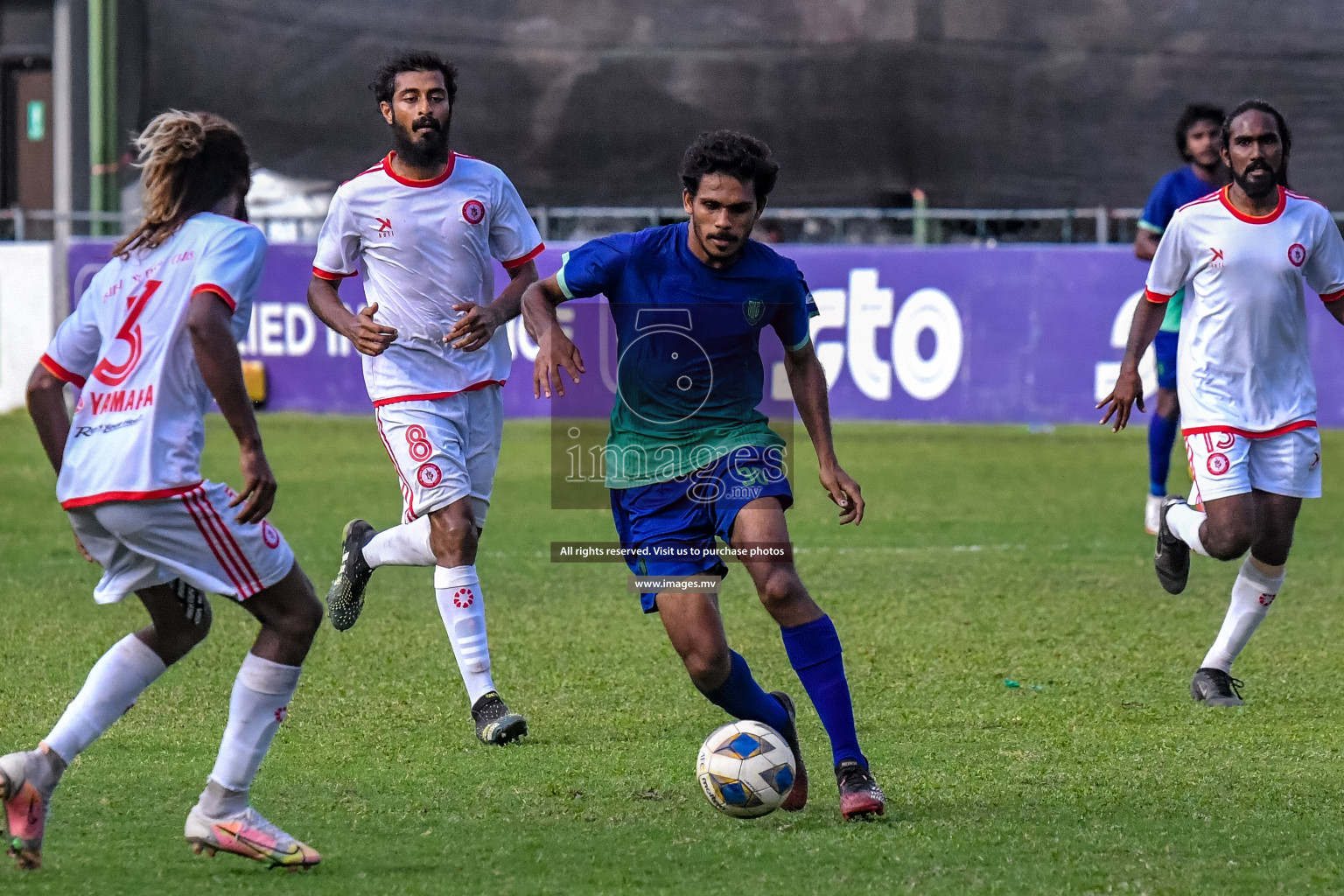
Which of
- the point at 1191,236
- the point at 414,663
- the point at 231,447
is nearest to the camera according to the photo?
the point at 1191,236

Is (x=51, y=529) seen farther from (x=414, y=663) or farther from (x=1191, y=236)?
(x=1191, y=236)

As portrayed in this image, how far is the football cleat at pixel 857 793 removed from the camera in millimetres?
4863

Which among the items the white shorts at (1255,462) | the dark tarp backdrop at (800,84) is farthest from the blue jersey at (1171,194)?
the dark tarp backdrop at (800,84)

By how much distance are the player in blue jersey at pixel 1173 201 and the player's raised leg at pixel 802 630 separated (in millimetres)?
5281

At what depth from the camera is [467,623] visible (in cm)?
633

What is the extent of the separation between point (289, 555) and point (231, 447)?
11171 mm

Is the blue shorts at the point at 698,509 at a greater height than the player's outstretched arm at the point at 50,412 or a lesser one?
lesser

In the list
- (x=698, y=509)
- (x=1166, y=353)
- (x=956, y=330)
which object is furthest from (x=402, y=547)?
(x=956, y=330)

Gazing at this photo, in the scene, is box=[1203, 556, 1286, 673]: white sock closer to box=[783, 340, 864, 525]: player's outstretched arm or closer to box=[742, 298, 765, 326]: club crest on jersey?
box=[783, 340, 864, 525]: player's outstretched arm

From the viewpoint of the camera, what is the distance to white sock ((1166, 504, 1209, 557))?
6.77 meters

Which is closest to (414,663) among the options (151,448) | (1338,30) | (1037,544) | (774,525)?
(774,525)

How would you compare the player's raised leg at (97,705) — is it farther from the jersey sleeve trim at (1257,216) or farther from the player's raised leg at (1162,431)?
the player's raised leg at (1162,431)

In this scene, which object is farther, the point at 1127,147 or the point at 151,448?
the point at 1127,147

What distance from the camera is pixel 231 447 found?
50.2ft
